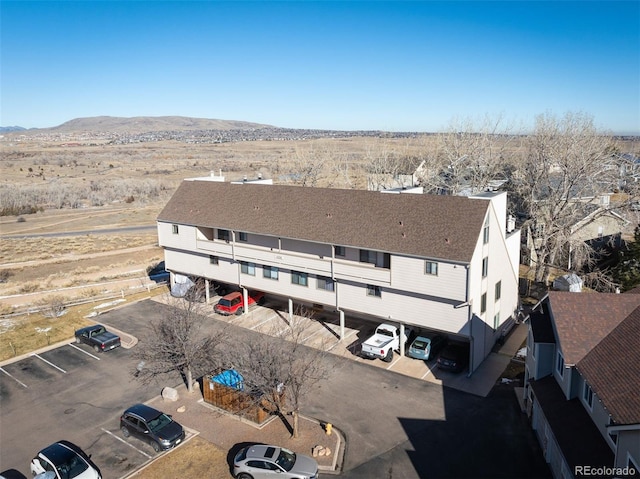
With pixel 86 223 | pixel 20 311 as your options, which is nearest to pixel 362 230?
pixel 20 311

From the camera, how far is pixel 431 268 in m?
28.3

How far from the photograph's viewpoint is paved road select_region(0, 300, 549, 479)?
21.4m

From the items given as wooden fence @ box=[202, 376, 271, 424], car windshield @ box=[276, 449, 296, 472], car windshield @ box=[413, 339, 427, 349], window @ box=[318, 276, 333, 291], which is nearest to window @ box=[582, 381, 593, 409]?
car windshield @ box=[413, 339, 427, 349]

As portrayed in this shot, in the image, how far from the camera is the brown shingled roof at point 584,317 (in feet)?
67.9

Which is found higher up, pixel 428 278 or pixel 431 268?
pixel 431 268

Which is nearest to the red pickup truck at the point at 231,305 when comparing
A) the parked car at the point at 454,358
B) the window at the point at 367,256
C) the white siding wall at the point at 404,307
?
the white siding wall at the point at 404,307

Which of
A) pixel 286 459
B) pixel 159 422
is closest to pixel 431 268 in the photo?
pixel 286 459

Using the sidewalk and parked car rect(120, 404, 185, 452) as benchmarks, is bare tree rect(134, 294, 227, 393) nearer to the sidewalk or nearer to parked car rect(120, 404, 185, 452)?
the sidewalk

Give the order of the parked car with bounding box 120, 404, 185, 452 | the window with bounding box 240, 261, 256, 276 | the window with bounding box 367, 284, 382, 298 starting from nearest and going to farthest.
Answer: the parked car with bounding box 120, 404, 185, 452 → the window with bounding box 367, 284, 382, 298 → the window with bounding box 240, 261, 256, 276

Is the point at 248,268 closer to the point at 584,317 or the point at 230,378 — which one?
the point at 230,378

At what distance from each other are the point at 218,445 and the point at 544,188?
3783cm

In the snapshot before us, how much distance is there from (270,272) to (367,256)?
7.88m

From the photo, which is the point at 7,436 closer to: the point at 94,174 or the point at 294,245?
the point at 294,245

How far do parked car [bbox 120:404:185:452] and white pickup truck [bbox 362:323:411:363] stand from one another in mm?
12079
